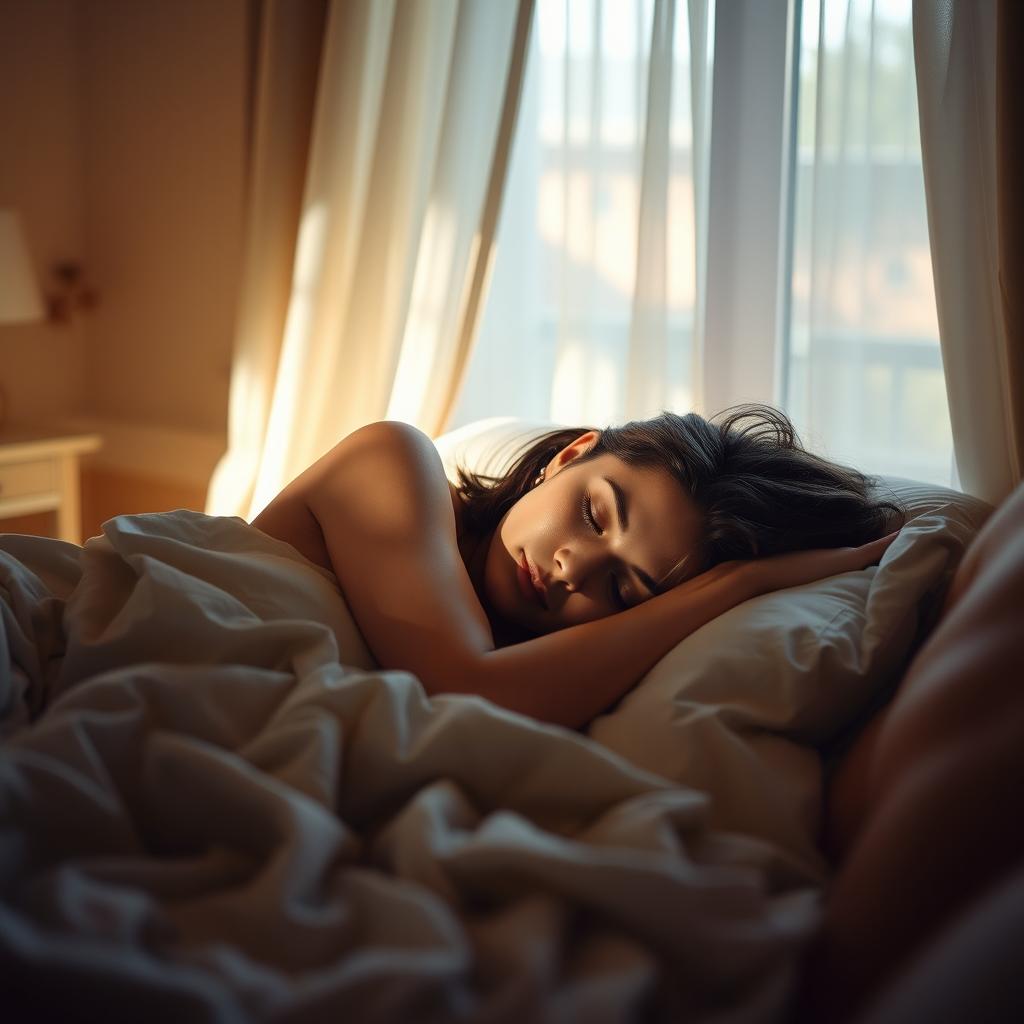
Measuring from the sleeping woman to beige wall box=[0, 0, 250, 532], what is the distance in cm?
197

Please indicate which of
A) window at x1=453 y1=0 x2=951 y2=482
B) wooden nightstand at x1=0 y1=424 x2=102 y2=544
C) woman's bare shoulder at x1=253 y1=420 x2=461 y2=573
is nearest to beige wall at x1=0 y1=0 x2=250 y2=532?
wooden nightstand at x1=0 y1=424 x2=102 y2=544

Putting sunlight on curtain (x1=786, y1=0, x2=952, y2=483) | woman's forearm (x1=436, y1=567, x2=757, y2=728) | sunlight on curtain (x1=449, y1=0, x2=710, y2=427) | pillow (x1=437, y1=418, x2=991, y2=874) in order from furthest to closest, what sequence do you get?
sunlight on curtain (x1=449, y1=0, x2=710, y2=427)
sunlight on curtain (x1=786, y1=0, x2=952, y2=483)
woman's forearm (x1=436, y1=567, x2=757, y2=728)
pillow (x1=437, y1=418, x2=991, y2=874)

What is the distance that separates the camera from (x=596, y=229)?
2.42 meters

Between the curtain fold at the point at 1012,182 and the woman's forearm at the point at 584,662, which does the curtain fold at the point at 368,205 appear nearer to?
the curtain fold at the point at 1012,182

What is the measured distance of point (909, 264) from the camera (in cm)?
207

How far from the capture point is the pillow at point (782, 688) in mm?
931

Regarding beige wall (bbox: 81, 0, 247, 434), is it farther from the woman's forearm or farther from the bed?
the woman's forearm

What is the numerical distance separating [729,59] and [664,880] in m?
1.98

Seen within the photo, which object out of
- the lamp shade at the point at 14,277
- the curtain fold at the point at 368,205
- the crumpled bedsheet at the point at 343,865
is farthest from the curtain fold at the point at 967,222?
the lamp shade at the point at 14,277

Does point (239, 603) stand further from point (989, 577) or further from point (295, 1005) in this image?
point (989, 577)

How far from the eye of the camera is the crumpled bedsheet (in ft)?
1.96

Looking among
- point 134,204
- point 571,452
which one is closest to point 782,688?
point 571,452

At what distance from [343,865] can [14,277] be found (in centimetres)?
248

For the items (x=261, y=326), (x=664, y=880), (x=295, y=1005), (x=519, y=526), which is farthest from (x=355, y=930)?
(x=261, y=326)
